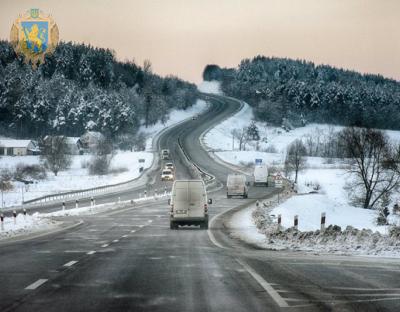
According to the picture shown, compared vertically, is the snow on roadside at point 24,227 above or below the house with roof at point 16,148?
below

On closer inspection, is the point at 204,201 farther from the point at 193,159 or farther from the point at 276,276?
the point at 193,159

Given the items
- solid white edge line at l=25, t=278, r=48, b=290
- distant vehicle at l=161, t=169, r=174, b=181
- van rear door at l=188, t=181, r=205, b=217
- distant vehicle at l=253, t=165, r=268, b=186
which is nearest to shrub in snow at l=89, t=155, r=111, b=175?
distant vehicle at l=161, t=169, r=174, b=181

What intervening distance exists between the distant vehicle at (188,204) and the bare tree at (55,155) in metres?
86.7

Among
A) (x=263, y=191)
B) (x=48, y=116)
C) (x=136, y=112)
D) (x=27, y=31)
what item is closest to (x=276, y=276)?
(x=263, y=191)

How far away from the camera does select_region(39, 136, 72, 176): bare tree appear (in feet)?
372

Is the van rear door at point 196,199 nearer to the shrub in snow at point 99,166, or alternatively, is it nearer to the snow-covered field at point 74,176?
the snow-covered field at point 74,176

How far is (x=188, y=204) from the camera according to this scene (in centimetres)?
2844

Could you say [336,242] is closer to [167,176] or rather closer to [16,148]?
[167,176]

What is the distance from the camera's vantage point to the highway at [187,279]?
825 cm

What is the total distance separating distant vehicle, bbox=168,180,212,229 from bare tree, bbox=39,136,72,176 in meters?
86.7

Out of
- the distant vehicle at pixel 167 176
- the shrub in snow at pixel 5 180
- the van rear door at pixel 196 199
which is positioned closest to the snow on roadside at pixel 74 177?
the shrub in snow at pixel 5 180

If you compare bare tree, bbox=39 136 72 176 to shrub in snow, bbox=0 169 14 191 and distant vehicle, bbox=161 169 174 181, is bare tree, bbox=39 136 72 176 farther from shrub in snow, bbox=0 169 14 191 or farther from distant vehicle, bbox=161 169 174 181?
distant vehicle, bbox=161 169 174 181

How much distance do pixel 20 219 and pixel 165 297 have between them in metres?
26.7

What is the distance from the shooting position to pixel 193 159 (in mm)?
119250
